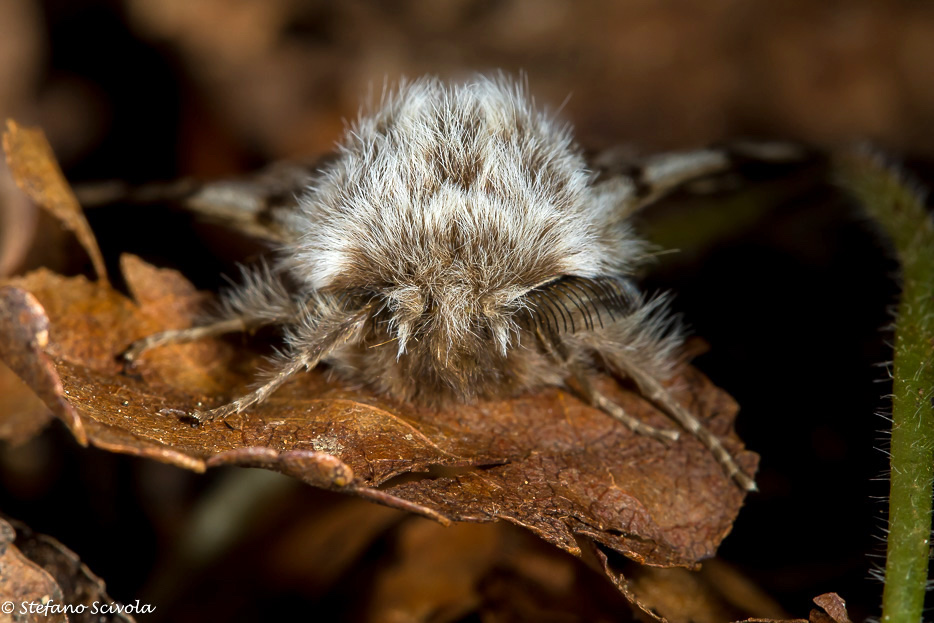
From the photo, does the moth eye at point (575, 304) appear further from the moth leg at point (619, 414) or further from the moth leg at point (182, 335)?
the moth leg at point (182, 335)

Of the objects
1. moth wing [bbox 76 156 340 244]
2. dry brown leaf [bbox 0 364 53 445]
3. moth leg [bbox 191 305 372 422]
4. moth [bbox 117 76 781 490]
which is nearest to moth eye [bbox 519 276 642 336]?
moth [bbox 117 76 781 490]

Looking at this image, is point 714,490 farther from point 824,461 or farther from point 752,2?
point 752,2

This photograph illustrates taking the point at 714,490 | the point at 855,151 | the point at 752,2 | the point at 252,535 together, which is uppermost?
the point at 752,2

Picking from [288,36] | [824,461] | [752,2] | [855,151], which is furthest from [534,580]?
[752,2]

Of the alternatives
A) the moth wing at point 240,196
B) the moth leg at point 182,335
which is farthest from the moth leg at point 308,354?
the moth wing at point 240,196

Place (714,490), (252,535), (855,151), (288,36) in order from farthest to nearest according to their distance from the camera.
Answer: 1. (288,36)
2. (855,151)
3. (252,535)
4. (714,490)
